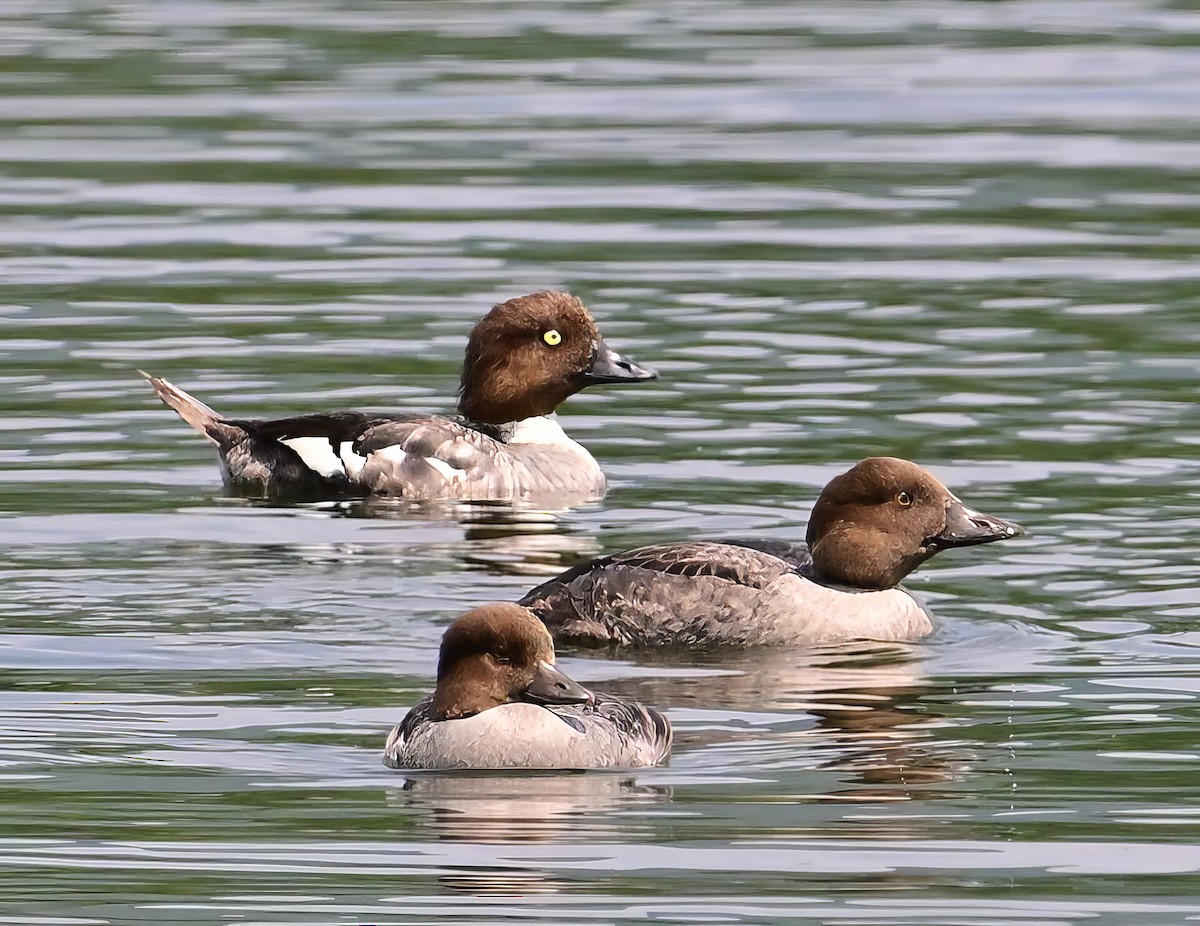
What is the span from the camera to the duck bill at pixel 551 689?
991 centimetres

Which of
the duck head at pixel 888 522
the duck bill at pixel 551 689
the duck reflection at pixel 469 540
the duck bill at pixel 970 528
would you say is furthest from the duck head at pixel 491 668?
the duck reflection at pixel 469 540

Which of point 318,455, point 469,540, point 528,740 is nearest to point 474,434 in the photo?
point 318,455

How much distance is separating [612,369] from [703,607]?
387 centimetres

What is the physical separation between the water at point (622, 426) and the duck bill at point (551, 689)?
9.8 inches

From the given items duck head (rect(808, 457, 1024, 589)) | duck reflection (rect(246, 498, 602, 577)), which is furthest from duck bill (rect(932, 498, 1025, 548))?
duck reflection (rect(246, 498, 602, 577))

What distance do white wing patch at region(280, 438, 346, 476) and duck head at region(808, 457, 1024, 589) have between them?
10.9 feet

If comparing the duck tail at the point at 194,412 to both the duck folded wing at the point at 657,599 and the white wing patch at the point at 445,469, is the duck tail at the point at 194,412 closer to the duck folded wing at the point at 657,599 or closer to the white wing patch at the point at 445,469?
the white wing patch at the point at 445,469

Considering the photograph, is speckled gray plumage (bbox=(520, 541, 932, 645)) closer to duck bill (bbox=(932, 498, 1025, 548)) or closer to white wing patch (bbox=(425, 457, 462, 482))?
duck bill (bbox=(932, 498, 1025, 548))

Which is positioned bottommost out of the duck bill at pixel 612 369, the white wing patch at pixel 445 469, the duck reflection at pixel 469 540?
the duck reflection at pixel 469 540

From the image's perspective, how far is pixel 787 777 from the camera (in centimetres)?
980

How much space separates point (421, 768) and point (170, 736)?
956 mm

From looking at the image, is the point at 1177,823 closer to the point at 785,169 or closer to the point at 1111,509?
the point at 1111,509

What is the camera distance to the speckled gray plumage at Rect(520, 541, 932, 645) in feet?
39.9

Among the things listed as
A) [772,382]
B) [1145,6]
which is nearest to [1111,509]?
[772,382]
